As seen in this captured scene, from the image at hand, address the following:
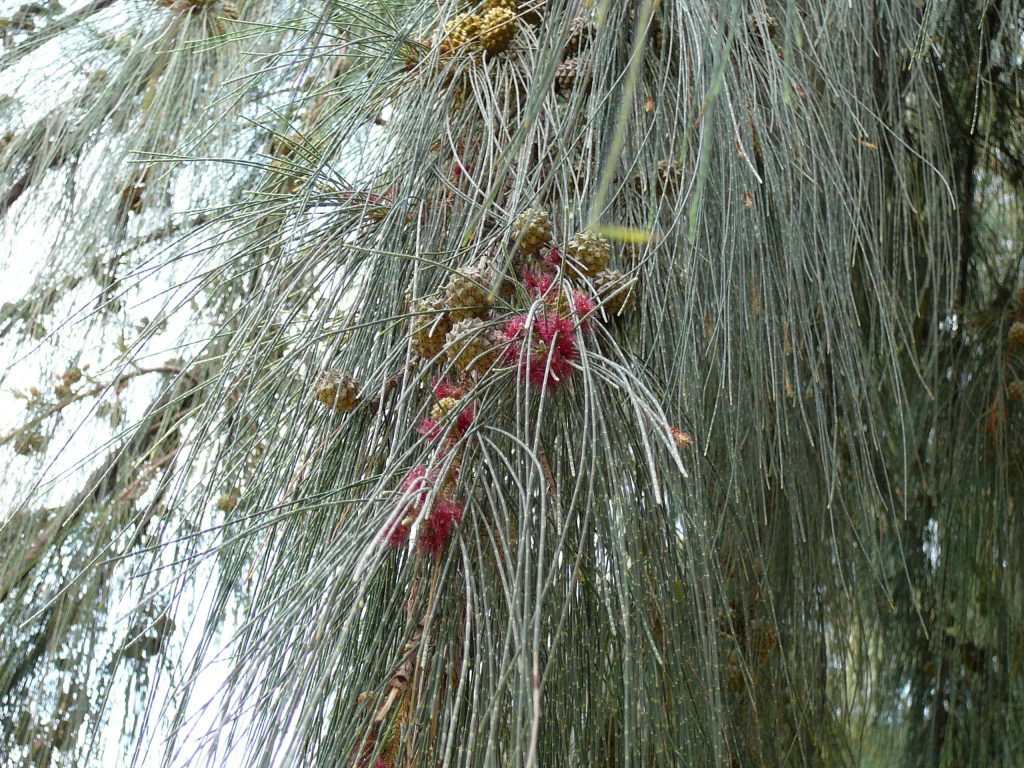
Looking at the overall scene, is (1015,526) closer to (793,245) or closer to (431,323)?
(793,245)

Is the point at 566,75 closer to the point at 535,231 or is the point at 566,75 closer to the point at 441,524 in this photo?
the point at 535,231

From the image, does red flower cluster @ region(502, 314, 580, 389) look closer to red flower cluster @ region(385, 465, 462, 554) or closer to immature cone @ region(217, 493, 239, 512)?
red flower cluster @ region(385, 465, 462, 554)

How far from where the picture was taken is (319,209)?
0.91 m

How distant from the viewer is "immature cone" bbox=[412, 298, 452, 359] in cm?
Answer: 70

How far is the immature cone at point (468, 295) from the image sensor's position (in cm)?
→ 68

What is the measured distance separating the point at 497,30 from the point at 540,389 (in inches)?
15.4

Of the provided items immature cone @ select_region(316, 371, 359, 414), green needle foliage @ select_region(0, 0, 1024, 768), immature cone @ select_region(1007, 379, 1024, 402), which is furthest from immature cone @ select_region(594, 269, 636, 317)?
immature cone @ select_region(1007, 379, 1024, 402)

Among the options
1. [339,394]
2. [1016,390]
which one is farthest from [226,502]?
[1016,390]

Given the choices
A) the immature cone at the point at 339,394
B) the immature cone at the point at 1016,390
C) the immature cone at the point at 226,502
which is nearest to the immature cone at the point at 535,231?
the immature cone at the point at 339,394

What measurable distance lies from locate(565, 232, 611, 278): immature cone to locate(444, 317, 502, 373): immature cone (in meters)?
0.09

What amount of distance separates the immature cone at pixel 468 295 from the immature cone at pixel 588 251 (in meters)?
0.07

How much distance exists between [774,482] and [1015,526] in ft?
1.17

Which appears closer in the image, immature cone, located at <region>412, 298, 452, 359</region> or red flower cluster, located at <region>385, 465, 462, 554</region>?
red flower cluster, located at <region>385, 465, 462, 554</region>

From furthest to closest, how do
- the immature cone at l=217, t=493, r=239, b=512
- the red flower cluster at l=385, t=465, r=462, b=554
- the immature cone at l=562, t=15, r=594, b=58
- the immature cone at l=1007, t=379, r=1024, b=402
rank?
the immature cone at l=1007, t=379, r=1024, b=402 → the immature cone at l=217, t=493, r=239, b=512 → the immature cone at l=562, t=15, r=594, b=58 → the red flower cluster at l=385, t=465, r=462, b=554
